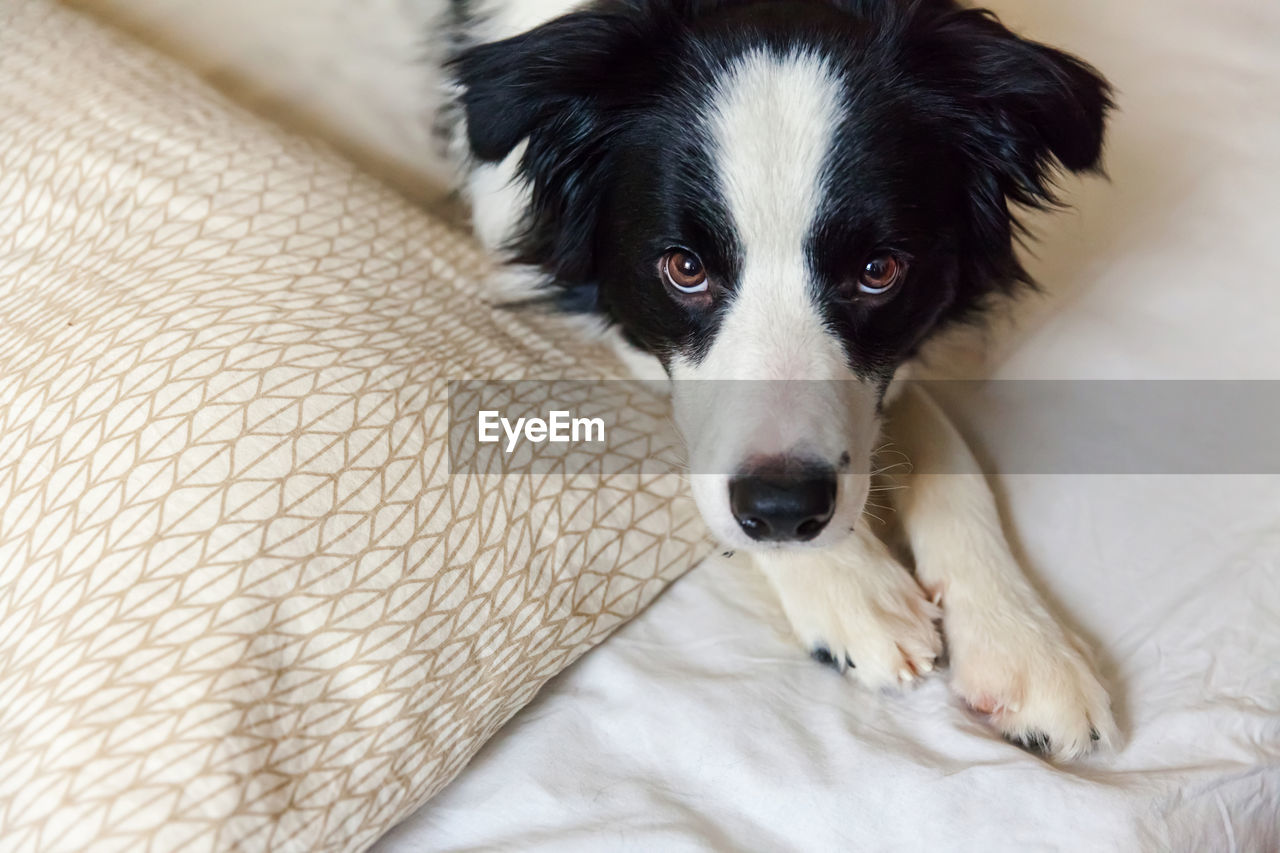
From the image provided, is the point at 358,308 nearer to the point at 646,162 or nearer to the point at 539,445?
the point at 539,445

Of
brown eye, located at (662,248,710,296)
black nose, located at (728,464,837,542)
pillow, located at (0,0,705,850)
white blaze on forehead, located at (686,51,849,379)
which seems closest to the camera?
pillow, located at (0,0,705,850)

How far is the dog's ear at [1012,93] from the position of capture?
1565 millimetres

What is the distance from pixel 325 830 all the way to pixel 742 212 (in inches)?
39.3

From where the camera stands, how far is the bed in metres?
1.40

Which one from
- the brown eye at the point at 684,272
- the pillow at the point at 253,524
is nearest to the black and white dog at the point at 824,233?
the brown eye at the point at 684,272

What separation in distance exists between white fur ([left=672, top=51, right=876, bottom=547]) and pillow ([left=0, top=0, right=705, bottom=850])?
0.86 feet

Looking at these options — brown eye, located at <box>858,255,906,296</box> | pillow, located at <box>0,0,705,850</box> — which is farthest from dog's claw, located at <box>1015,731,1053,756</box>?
brown eye, located at <box>858,255,906,296</box>

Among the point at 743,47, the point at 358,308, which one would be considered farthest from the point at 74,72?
the point at 743,47

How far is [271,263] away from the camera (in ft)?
5.63

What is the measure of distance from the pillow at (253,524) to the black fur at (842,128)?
0.36m

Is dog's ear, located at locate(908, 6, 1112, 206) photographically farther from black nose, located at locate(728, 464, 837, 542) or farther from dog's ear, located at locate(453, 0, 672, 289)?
black nose, located at locate(728, 464, 837, 542)

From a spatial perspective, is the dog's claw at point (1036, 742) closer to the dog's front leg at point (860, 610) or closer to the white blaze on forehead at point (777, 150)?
the dog's front leg at point (860, 610)

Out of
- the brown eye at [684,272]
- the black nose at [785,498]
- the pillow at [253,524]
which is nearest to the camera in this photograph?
the pillow at [253,524]

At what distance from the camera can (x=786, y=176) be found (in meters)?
1.49
